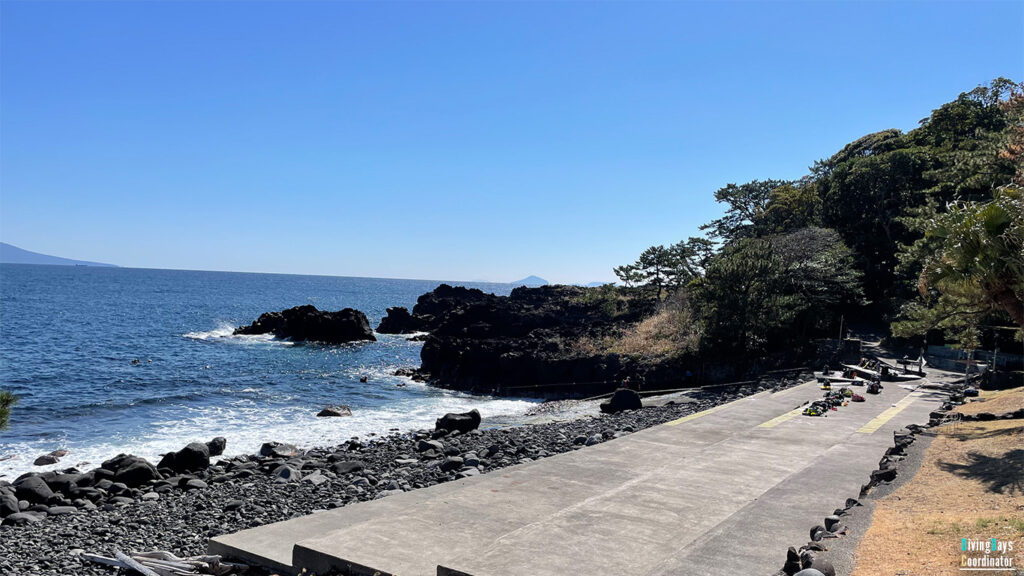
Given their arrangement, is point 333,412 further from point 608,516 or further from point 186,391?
point 608,516

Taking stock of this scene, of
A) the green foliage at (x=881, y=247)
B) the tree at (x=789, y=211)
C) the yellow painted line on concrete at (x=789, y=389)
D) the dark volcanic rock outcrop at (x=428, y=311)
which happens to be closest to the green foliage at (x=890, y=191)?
the green foliage at (x=881, y=247)

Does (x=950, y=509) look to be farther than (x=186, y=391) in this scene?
No

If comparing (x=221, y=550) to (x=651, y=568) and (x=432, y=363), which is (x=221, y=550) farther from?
(x=432, y=363)

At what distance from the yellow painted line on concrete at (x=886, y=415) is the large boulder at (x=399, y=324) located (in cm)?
4938

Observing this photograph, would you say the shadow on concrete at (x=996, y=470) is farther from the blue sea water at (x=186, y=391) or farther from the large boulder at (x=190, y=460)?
the large boulder at (x=190, y=460)

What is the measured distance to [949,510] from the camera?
591 centimetres

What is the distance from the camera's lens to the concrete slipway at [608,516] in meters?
5.35

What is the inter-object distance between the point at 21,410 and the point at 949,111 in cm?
4911

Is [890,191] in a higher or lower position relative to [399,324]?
higher

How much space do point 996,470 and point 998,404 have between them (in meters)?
6.67

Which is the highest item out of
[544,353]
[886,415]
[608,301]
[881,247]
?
[881,247]

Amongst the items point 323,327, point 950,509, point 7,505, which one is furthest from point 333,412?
point 323,327

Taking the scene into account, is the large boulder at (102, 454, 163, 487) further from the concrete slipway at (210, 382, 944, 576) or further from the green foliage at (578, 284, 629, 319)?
the green foliage at (578, 284, 629, 319)

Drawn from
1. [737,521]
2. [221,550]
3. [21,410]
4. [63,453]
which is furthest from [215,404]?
[737,521]
